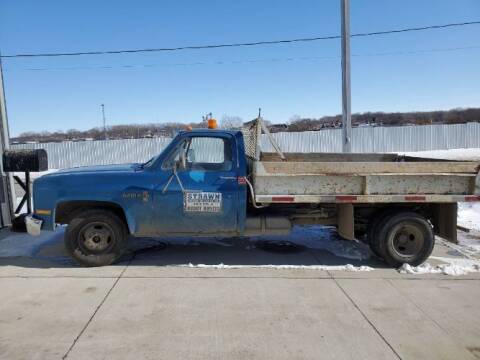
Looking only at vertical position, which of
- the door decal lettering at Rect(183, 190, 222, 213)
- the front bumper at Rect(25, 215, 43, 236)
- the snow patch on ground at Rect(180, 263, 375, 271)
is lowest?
the snow patch on ground at Rect(180, 263, 375, 271)

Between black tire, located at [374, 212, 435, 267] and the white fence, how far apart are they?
22.5 meters

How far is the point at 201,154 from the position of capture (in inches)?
238

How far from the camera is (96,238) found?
5.87 meters

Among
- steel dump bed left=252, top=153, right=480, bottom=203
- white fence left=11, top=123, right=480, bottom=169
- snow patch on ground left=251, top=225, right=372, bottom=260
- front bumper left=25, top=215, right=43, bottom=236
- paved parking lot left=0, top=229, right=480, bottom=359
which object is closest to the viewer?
paved parking lot left=0, top=229, right=480, bottom=359

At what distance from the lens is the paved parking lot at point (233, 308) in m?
3.67

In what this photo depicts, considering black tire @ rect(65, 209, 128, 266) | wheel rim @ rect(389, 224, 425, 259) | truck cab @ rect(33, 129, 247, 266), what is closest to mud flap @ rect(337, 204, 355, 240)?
wheel rim @ rect(389, 224, 425, 259)

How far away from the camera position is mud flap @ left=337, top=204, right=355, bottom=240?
19.8 ft

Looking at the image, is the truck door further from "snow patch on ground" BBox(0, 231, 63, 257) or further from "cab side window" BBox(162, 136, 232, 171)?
"snow patch on ground" BBox(0, 231, 63, 257)

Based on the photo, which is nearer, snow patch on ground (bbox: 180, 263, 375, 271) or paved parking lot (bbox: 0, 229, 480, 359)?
paved parking lot (bbox: 0, 229, 480, 359)

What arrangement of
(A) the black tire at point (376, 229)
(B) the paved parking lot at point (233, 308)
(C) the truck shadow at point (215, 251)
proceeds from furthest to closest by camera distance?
1. (C) the truck shadow at point (215, 251)
2. (A) the black tire at point (376, 229)
3. (B) the paved parking lot at point (233, 308)

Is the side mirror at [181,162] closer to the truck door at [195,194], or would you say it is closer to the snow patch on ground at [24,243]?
the truck door at [195,194]

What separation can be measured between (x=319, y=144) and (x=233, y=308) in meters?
29.8

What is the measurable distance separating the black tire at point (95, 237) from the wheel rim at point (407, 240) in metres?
3.85

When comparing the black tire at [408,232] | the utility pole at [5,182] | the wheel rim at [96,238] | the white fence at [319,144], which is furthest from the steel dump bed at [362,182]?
the white fence at [319,144]
